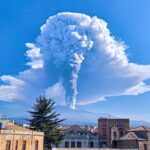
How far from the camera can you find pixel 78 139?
241 ft

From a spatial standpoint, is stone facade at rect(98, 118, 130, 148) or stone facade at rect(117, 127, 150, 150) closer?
stone facade at rect(117, 127, 150, 150)

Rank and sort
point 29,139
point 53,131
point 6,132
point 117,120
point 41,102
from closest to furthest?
1. point 6,132
2. point 29,139
3. point 53,131
4. point 41,102
5. point 117,120

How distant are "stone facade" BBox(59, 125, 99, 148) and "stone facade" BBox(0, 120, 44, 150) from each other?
83.7ft

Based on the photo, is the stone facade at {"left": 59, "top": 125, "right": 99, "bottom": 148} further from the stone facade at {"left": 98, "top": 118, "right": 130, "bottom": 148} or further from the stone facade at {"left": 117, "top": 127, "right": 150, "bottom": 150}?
the stone facade at {"left": 117, "top": 127, "right": 150, "bottom": 150}

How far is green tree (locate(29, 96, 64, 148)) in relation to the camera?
62.2 meters

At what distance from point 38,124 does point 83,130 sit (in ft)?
46.2

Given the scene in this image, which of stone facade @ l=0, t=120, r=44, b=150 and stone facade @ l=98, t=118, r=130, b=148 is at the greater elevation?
stone facade @ l=98, t=118, r=130, b=148

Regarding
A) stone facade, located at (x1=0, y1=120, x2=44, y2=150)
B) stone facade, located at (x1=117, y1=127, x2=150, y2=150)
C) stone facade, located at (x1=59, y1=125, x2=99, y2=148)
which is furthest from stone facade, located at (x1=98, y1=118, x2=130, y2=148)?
stone facade, located at (x1=0, y1=120, x2=44, y2=150)

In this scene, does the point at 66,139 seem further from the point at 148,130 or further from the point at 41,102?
the point at 148,130

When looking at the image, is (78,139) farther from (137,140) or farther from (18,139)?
(18,139)

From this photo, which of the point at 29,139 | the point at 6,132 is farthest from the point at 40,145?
the point at 6,132

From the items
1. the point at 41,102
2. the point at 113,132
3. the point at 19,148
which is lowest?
the point at 19,148

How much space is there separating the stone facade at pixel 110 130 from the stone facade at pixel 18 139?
30271 millimetres

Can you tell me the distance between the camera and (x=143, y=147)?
68.2 m
